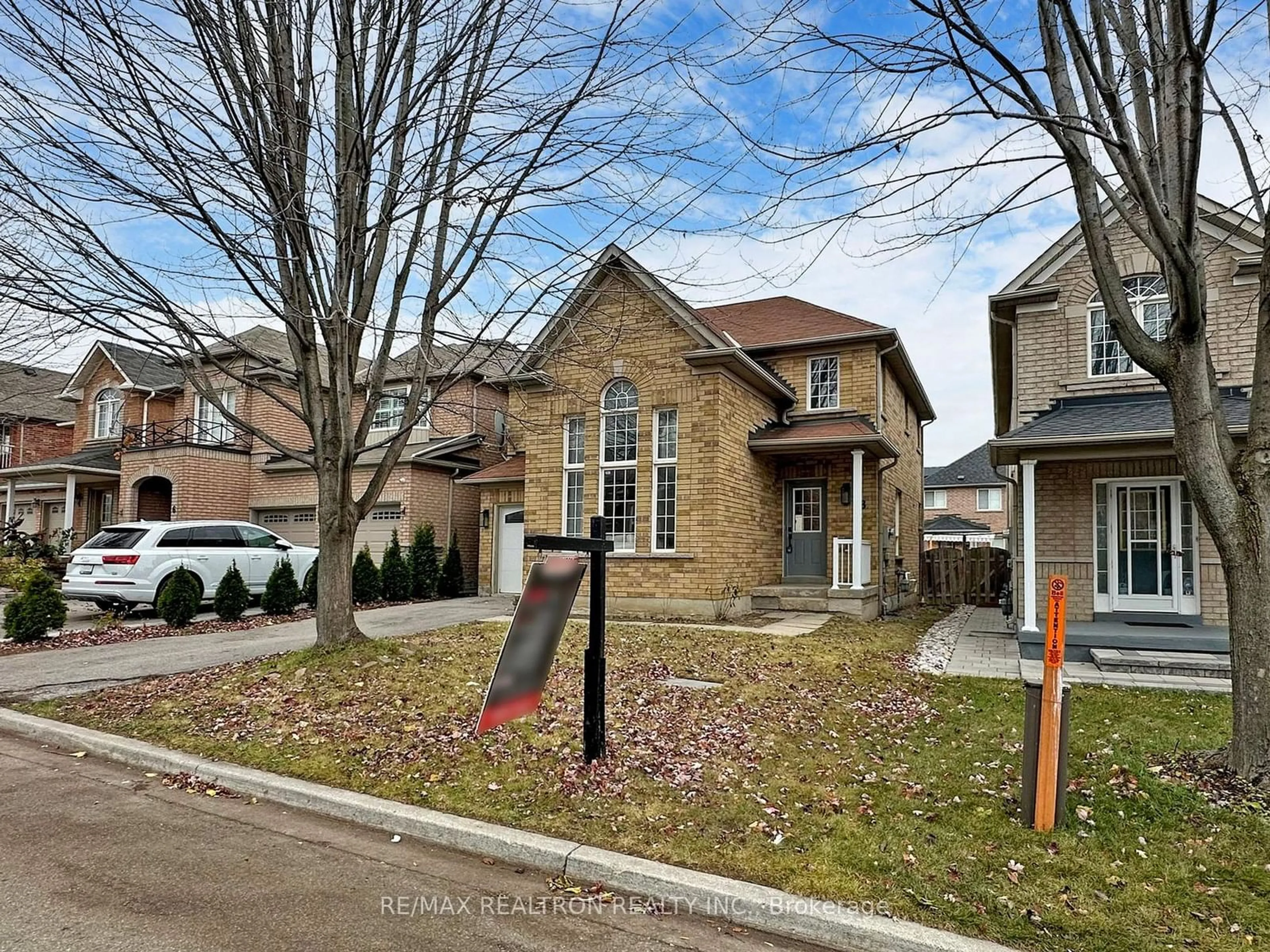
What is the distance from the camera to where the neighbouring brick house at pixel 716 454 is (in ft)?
42.6

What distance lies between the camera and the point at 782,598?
14.3 meters

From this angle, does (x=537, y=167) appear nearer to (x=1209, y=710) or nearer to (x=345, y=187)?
(x=345, y=187)

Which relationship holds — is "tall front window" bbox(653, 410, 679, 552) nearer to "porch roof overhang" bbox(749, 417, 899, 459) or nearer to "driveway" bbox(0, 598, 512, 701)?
"porch roof overhang" bbox(749, 417, 899, 459)

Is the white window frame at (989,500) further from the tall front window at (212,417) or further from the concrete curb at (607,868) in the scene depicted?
the concrete curb at (607,868)

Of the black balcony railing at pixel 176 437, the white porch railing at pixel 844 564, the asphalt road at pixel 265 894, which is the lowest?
the asphalt road at pixel 265 894

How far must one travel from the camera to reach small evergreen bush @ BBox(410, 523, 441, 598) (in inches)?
689

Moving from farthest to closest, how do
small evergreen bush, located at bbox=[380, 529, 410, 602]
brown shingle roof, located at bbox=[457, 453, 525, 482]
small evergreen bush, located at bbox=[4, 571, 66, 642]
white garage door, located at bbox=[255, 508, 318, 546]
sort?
white garage door, located at bbox=[255, 508, 318, 546] < brown shingle roof, located at bbox=[457, 453, 525, 482] < small evergreen bush, located at bbox=[380, 529, 410, 602] < small evergreen bush, located at bbox=[4, 571, 66, 642]

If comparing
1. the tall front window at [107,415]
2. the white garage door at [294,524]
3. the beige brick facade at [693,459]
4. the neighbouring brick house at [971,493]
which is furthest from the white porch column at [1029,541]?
the neighbouring brick house at [971,493]

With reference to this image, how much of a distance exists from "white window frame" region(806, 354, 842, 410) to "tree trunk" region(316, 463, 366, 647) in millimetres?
10591

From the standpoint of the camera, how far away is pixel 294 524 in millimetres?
20203

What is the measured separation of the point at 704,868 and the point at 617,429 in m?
10.6

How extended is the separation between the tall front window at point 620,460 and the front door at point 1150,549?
298 inches

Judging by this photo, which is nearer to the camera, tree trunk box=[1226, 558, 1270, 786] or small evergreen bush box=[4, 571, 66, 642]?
tree trunk box=[1226, 558, 1270, 786]

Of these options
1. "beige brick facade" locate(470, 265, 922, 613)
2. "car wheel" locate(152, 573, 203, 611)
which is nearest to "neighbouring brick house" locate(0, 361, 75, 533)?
"car wheel" locate(152, 573, 203, 611)
